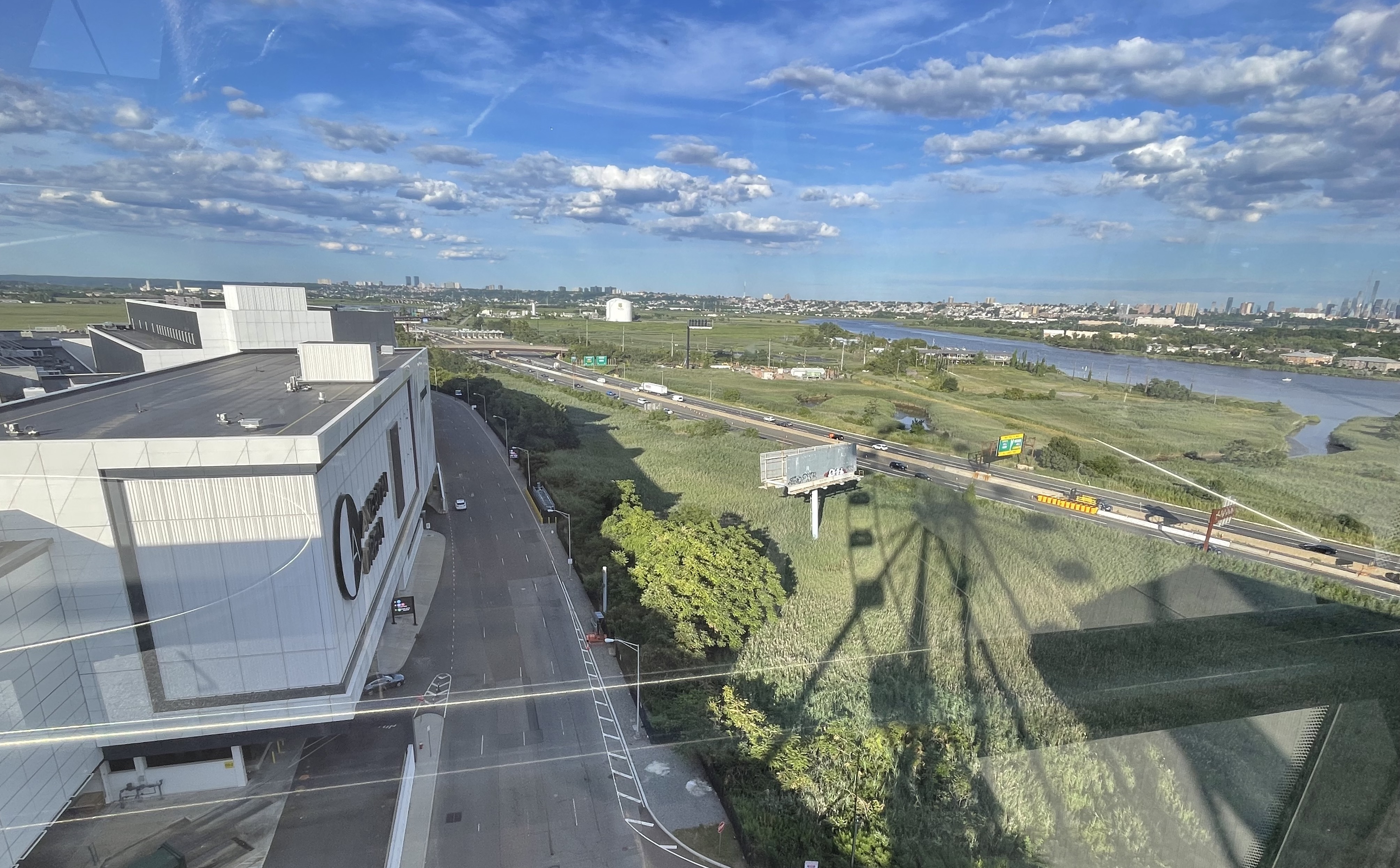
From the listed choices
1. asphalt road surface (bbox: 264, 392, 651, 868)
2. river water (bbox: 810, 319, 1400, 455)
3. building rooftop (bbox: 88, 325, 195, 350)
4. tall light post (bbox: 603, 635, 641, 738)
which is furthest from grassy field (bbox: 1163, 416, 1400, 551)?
building rooftop (bbox: 88, 325, 195, 350)

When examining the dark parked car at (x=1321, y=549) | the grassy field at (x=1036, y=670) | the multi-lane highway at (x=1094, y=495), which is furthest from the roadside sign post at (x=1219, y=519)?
the dark parked car at (x=1321, y=549)

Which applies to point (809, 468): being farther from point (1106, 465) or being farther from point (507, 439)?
point (507, 439)

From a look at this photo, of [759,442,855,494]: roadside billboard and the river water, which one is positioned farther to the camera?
[759,442,855,494]: roadside billboard

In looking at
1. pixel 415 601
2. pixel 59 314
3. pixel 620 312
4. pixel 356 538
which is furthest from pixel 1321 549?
pixel 620 312

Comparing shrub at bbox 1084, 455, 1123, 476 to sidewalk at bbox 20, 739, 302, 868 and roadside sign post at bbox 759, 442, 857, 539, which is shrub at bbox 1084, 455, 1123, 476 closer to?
roadside sign post at bbox 759, 442, 857, 539

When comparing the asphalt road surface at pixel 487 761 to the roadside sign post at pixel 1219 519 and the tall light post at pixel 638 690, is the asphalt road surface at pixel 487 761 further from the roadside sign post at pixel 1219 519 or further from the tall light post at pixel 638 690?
the roadside sign post at pixel 1219 519

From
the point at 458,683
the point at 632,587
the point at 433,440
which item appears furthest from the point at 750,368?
the point at 458,683
